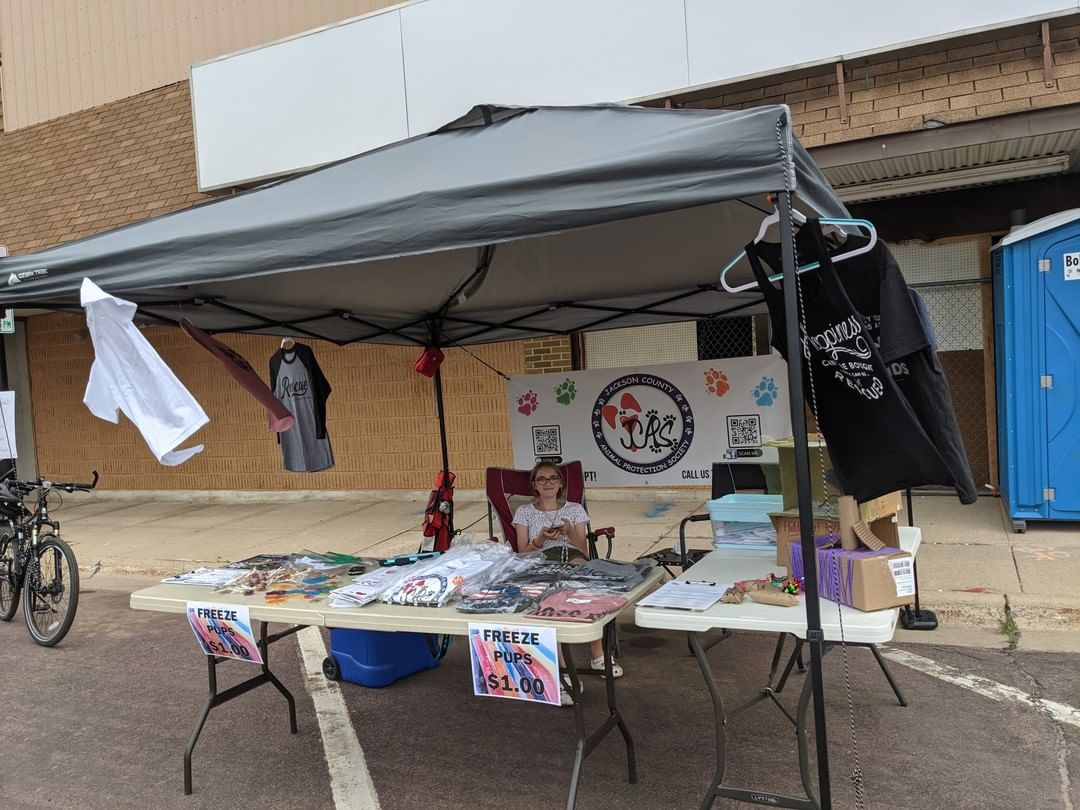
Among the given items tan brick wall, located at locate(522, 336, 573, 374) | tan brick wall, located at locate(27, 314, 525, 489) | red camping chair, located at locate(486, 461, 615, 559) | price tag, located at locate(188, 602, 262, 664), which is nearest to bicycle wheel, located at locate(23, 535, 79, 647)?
price tag, located at locate(188, 602, 262, 664)

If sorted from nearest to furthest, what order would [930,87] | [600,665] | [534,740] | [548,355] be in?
[534,740] < [600,665] < [930,87] < [548,355]

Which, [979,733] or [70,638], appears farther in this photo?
[70,638]

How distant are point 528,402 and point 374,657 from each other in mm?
2138

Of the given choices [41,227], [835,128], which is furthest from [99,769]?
[41,227]

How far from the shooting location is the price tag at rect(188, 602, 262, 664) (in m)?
3.35

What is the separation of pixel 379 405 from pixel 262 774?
7.10 metres

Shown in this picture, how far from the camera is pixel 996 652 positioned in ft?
14.7

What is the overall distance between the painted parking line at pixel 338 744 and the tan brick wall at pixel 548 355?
15.8 feet

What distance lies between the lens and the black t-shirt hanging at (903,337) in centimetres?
277

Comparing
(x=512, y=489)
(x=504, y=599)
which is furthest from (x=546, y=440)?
(x=504, y=599)

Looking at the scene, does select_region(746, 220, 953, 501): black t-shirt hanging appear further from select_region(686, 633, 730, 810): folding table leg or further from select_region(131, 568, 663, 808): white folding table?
select_region(131, 568, 663, 808): white folding table

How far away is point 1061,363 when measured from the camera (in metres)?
6.24

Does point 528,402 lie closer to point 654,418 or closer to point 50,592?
point 654,418

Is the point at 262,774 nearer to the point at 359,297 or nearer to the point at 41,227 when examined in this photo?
the point at 359,297
